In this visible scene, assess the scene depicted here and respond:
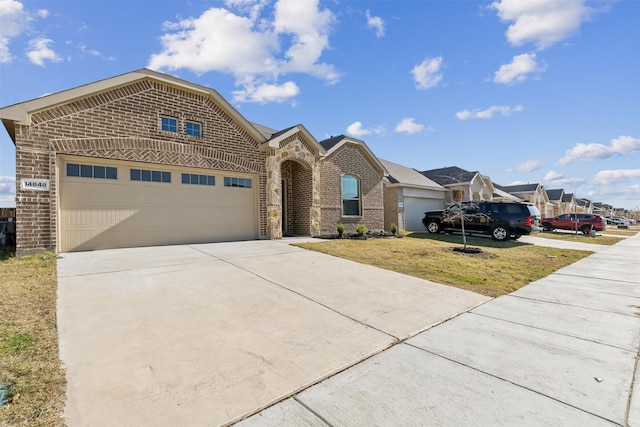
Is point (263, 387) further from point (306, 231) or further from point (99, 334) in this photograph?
point (306, 231)

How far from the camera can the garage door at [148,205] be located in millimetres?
8570

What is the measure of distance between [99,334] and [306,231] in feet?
34.6

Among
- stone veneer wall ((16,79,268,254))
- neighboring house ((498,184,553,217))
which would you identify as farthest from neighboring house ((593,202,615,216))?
stone veneer wall ((16,79,268,254))

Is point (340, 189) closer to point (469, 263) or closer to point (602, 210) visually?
point (469, 263)

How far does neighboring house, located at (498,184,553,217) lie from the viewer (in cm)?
3738

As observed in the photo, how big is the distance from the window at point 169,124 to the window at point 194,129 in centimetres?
39

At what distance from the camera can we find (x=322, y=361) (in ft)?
10.2

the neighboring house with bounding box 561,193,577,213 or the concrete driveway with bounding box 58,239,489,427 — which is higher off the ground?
the neighboring house with bounding box 561,193,577,213

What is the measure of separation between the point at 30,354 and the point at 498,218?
53.7 ft

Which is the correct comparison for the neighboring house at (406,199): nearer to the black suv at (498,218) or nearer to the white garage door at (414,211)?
the white garage door at (414,211)

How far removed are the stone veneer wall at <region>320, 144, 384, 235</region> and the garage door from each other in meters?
3.79

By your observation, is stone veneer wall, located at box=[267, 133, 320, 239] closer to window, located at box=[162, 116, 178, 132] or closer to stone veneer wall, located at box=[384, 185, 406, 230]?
window, located at box=[162, 116, 178, 132]

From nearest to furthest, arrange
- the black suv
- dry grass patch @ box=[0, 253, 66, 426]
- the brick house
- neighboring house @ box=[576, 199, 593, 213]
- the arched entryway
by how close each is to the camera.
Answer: dry grass patch @ box=[0, 253, 66, 426] < the brick house < the arched entryway < the black suv < neighboring house @ box=[576, 199, 593, 213]

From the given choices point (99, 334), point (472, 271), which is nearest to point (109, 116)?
point (99, 334)
